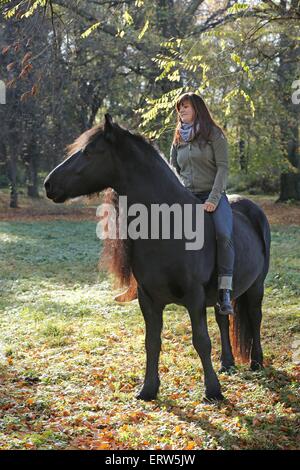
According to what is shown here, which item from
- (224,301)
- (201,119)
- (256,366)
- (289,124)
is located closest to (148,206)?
(201,119)

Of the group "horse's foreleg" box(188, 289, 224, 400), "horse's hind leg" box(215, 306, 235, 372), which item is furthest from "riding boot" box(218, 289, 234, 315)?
"horse's hind leg" box(215, 306, 235, 372)

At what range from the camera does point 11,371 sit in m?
6.68

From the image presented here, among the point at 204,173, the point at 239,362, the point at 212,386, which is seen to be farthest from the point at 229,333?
the point at 204,173

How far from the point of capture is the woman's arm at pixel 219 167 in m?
5.54

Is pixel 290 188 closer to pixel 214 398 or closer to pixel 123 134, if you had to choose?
pixel 214 398

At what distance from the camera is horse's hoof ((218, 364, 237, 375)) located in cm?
651

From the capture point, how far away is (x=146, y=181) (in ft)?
17.4

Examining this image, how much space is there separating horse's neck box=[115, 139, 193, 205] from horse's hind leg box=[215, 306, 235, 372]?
6.15ft

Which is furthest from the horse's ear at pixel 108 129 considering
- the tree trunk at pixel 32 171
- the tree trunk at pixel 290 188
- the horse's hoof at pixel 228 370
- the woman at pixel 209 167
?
the tree trunk at pixel 32 171

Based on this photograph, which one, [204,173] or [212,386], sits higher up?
[204,173]

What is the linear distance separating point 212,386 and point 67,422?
1.41m

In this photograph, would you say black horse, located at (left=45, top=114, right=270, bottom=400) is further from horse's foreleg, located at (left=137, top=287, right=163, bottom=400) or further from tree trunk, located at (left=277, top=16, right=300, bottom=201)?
tree trunk, located at (left=277, top=16, right=300, bottom=201)

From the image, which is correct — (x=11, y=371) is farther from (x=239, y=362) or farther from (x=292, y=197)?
(x=292, y=197)

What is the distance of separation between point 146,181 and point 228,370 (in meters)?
2.55
